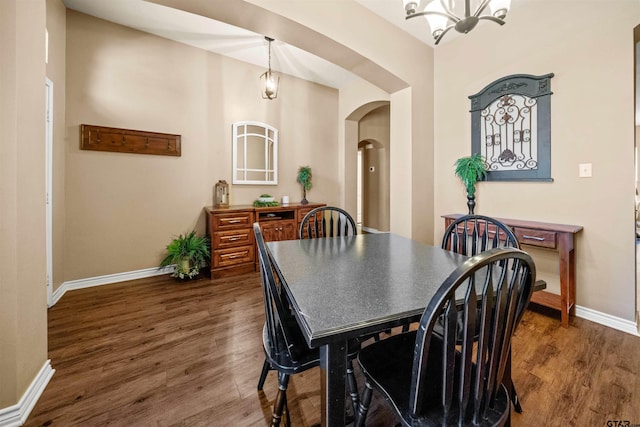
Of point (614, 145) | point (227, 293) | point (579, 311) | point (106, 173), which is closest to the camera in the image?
point (614, 145)

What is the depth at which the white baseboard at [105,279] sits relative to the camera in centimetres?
275

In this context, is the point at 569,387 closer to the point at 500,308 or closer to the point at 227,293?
the point at 500,308

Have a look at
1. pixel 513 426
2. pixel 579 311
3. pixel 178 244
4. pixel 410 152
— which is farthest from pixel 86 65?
pixel 579 311

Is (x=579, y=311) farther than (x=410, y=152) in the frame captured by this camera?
No

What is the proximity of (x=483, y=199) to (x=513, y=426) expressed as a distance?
92.4 inches

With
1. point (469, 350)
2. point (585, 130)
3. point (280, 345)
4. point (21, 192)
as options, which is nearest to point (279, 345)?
point (280, 345)

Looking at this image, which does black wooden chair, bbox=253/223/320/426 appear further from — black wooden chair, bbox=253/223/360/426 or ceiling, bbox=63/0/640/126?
ceiling, bbox=63/0/640/126

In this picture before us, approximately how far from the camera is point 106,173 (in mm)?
3086

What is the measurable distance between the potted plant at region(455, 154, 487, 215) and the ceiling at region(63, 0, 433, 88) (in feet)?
5.34

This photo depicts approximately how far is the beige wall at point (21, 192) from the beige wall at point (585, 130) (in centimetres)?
381

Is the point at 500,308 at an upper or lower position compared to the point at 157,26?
lower

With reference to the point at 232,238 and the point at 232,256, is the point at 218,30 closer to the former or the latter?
the point at 232,238

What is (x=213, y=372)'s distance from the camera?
1651 millimetres

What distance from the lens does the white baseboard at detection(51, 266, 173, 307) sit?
275 centimetres
